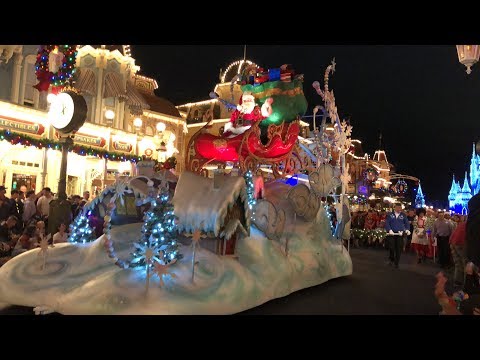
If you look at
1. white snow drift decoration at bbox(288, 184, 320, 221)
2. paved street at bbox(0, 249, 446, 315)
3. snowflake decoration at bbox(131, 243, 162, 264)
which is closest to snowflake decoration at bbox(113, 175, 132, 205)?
snowflake decoration at bbox(131, 243, 162, 264)

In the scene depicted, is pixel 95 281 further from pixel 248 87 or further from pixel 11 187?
pixel 11 187

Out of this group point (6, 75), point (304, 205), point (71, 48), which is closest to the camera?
point (304, 205)

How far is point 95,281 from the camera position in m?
5.46

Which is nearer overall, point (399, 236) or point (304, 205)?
point (304, 205)

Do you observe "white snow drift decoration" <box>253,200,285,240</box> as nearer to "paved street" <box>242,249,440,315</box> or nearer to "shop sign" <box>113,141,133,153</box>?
"paved street" <box>242,249,440,315</box>

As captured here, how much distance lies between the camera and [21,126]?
1611cm

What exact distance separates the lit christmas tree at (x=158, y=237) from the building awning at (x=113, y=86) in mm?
17546

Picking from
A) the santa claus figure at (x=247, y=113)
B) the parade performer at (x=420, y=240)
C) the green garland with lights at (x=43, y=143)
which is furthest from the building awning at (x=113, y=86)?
the parade performer at (x=420, y=240)

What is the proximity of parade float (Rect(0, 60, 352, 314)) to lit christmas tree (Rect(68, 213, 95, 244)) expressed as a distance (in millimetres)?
16

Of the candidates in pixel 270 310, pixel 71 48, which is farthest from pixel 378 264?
pixel 71 48

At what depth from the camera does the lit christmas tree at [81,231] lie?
23.3 feet

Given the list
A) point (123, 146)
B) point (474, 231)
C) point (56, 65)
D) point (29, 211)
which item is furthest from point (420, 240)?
point (123, 146)

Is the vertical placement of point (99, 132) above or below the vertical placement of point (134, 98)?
below

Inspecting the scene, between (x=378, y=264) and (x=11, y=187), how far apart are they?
13.7 meters
